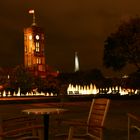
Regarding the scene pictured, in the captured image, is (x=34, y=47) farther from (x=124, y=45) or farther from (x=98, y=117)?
(x=98, y=117)

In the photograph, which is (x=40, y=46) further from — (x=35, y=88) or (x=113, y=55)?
(x=113, y=55)

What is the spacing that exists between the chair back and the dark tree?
2994 cm

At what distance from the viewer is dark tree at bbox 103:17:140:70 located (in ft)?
125

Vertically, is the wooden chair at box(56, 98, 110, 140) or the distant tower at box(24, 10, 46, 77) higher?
the distant tower at box(24, 10, 46, 77)

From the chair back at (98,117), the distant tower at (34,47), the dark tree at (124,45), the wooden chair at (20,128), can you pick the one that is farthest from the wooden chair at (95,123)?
Result: the distant tower at (34,47)

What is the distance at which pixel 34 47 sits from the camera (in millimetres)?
162875

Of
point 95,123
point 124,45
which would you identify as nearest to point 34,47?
point 124,45

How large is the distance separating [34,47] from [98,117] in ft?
511

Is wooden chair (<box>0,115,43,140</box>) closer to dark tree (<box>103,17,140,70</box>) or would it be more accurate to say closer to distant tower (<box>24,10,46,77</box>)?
dark tree (<box>103,17,140,70</box>)

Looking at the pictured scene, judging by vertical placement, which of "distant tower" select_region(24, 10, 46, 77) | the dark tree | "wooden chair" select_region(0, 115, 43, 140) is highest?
"distant tower" select_region(24, 10, 46, 77)

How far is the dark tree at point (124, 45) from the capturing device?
3800 centimetres

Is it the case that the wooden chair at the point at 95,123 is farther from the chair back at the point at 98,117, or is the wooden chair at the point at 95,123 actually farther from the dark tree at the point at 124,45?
the dark tree at the point at 124,45

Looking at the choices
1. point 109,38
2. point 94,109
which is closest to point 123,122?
point 94,109

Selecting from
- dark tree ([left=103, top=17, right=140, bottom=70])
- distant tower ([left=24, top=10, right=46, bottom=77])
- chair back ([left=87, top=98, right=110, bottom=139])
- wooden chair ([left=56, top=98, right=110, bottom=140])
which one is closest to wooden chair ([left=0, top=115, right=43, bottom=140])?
wooden chair ([left=56, top=98, right=110, bottom=140])
